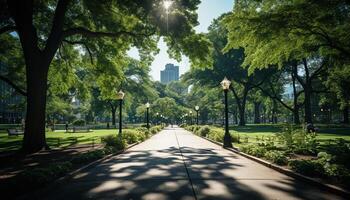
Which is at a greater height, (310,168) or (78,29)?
(78,29)

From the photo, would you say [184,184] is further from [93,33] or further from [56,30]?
[93,33]

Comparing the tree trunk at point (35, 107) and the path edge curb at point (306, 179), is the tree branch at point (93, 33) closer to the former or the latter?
the tree trunk at point (35, 107)

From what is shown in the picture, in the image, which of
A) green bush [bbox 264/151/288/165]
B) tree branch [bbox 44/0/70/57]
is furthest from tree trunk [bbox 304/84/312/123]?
tree branch [bbox 44/0/70/57]

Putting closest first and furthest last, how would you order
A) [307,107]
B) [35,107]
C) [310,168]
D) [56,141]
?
[310,168]
[35,107]
[56,141]
[307,107]

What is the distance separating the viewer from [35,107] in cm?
1692

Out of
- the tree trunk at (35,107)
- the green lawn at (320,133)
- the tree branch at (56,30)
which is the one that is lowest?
the green lawn at (320,133)

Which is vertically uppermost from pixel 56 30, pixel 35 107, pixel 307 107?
pixel 56 30

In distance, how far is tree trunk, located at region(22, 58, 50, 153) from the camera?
1678 centimetres

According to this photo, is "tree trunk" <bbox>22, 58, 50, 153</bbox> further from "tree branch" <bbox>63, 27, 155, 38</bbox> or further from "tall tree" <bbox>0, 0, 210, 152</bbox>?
"tree branch" <bbox>63, 27, 155, 38</bbox>

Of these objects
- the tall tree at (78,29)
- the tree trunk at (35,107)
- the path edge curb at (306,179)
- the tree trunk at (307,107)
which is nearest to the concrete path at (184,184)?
the path edge curb at (306,179)

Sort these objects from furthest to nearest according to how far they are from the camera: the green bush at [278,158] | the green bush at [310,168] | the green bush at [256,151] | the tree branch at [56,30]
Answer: the tree branch at [56,30] → the green bush at [256,151] → the green bush at [278,158] → the green bush at [310,168]

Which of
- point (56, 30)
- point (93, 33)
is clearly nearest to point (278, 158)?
point (93, 33)

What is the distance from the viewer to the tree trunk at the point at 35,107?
16781 millimetres

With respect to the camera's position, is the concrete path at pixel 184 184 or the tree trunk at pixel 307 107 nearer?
the concrete path at pixel 184 184
